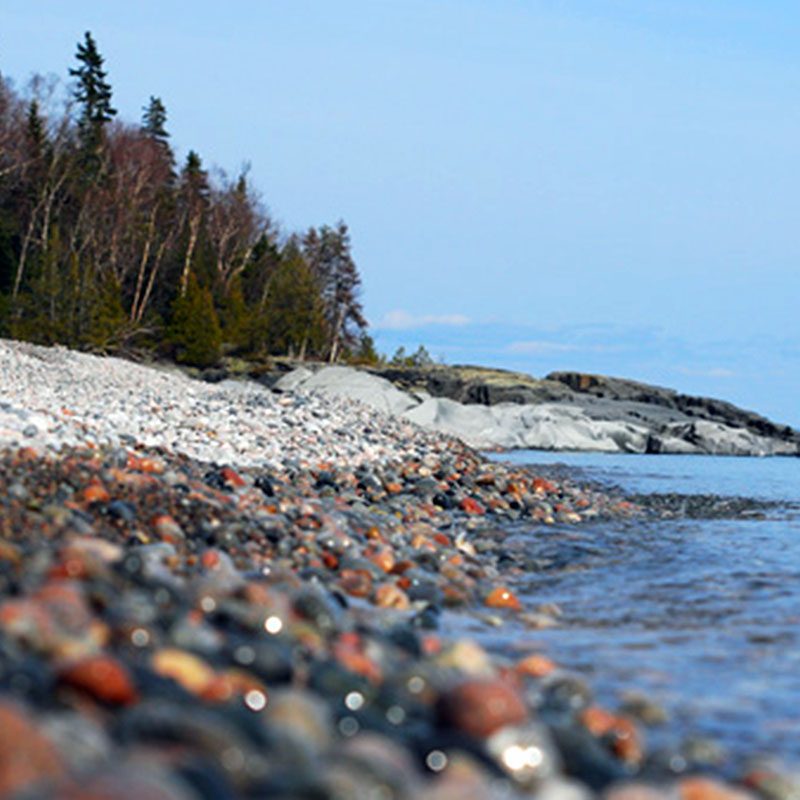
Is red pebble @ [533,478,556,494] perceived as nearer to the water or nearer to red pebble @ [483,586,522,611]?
the water

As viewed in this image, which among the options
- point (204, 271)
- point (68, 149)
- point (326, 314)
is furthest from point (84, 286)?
point (326, 314)

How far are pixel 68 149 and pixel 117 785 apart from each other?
1729 inches

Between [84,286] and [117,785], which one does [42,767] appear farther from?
[84,286]

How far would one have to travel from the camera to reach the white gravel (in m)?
9.58

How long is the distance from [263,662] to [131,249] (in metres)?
A: 43.5

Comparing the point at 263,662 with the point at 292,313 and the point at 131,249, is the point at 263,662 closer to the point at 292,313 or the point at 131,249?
the point at 131,249

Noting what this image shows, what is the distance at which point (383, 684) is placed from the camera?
3469 millimetres

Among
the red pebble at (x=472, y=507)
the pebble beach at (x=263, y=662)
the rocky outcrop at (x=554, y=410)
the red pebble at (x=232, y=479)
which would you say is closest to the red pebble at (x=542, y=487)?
the red pebble at (x=472, y=507)

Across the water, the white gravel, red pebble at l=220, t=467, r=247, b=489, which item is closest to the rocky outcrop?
the white gravel

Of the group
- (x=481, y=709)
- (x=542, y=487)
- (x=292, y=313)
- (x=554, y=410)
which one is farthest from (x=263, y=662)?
(x=292, y=313)

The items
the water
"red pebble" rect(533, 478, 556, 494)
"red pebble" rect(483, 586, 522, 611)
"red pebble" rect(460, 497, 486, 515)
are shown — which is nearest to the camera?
the water

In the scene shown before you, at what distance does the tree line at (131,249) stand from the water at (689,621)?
30.2m

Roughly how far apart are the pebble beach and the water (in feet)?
0.89

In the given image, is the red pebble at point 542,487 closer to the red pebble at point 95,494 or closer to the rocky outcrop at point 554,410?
the red pebble at point 95,494
